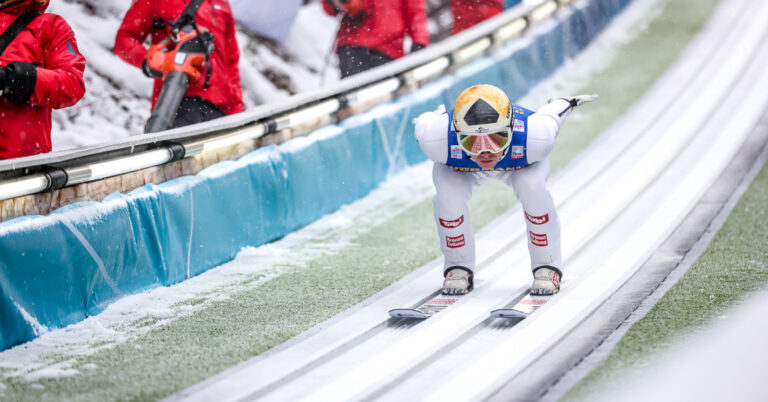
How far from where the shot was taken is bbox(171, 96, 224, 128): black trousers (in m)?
6.63

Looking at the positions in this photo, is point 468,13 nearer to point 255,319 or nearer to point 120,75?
point 120,75

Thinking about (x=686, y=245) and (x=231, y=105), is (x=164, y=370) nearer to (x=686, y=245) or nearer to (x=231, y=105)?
(x=231, y=105)

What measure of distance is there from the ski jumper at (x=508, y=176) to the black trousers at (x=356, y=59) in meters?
3.10

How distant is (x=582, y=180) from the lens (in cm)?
850

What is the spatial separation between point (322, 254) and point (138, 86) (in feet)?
9.57

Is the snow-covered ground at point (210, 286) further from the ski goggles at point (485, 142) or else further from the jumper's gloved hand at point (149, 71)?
the ski goggles at point (485, 142)

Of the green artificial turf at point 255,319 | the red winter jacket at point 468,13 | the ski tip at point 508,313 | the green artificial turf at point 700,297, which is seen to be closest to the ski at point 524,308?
the ski tip at point 508,313

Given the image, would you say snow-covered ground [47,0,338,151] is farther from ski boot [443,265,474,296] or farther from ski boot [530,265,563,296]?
ski boot [530,265,563,296]

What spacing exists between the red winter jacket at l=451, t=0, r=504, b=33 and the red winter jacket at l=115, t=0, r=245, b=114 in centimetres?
517

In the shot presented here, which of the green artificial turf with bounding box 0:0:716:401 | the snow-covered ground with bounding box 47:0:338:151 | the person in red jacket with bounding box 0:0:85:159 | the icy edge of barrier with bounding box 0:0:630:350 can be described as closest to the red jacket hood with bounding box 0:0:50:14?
the person in red jacket with bounding box 0:0:85:159

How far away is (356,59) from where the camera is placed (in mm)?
8602

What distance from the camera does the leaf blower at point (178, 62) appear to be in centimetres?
634

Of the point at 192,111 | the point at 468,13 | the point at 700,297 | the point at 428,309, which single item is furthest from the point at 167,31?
the point at 468,13

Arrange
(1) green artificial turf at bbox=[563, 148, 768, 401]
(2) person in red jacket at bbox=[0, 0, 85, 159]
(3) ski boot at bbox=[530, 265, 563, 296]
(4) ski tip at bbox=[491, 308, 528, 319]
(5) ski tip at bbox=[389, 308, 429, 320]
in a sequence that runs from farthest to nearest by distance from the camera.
Result: (3) ski boot at bbox=[530, 265, 563, 296] → (5) ski tip at bbox=[389, 308, 429, 320] → (4) ski tip at bbox=[491, 308, 528, 319] → (2) person in red jacket at bbox=[0, 0, 85, 159] → (1) green artificial turf at bbox=[563, 148, 768, 401]
